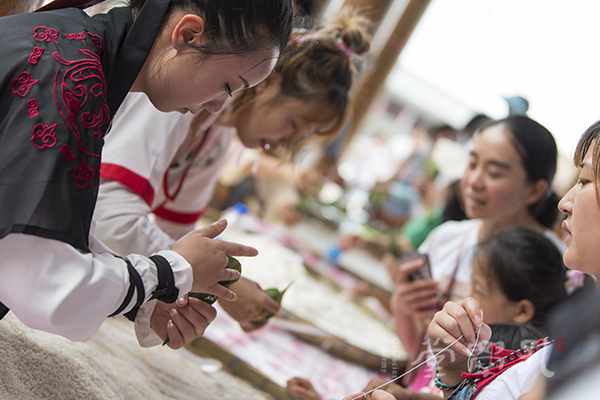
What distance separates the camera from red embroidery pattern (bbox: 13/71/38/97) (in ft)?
2.20

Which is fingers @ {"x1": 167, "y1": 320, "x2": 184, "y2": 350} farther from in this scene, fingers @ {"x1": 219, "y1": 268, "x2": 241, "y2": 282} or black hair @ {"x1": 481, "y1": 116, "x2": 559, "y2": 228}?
black hair @ {"x1": 481, "y1": 116, "x2": 559, "y2": 228}

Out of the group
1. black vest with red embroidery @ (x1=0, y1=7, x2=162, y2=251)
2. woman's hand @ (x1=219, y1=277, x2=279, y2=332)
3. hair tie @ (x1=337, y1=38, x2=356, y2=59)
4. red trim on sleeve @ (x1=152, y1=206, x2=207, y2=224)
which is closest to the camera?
black vest with red embroidery @ (x1=0, y1=7, x2=162, y2=251)

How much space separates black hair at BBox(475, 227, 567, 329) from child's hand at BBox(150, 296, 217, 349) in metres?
0.81

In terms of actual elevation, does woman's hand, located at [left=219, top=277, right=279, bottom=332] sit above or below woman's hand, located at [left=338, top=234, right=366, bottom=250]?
above

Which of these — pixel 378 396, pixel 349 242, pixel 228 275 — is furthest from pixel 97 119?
pixel 349 242

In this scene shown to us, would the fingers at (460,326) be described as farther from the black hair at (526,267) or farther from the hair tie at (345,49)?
the hair tie at (345,49)

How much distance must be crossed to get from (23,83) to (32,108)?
0.17 ft

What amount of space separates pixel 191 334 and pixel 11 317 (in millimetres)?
437

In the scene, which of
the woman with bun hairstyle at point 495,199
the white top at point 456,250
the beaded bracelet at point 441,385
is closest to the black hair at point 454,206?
the white top at point 456,250

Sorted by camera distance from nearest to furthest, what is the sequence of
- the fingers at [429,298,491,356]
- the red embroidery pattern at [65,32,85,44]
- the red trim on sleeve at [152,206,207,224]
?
the red embroidery pattern at [65,32,85,44] < the fingers at [429,298,491,356] < the red trim on sleeve at [152,206,207,224]

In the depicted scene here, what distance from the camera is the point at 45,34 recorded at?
2.38 feet

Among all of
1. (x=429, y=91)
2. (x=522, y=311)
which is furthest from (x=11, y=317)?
(x=429, y=91)

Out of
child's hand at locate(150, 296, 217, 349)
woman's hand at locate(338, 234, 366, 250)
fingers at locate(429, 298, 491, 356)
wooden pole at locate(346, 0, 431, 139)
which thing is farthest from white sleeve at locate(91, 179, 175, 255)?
wooden pole at locate(346, 0, 431, 139)

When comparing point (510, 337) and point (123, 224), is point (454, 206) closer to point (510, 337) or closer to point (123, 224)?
point (510, 337)
